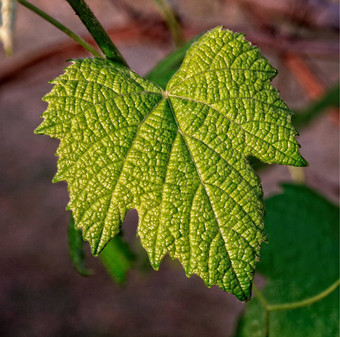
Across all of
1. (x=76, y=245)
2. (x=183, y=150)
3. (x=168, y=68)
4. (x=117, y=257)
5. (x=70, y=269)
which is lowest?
(x=70, y=269)

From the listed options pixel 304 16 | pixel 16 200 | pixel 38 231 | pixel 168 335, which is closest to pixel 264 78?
pixel 304 16

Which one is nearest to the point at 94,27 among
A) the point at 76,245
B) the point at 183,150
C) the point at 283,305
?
the point at 183,150

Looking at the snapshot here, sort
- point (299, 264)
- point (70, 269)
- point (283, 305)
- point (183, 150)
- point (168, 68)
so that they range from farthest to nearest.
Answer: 1. point (70, 269)
2. point (299, 264)
3. point (168, 68)
4. point (283, 305)
5. point (183, 150)

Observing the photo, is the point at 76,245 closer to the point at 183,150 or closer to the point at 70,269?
the point at 183,150

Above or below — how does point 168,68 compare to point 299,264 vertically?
above

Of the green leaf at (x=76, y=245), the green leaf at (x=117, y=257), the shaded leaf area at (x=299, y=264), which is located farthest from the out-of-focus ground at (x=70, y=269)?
the green leaf at (x=76, y=245)

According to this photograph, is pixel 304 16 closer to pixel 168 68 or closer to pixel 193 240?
pixel 168 68
